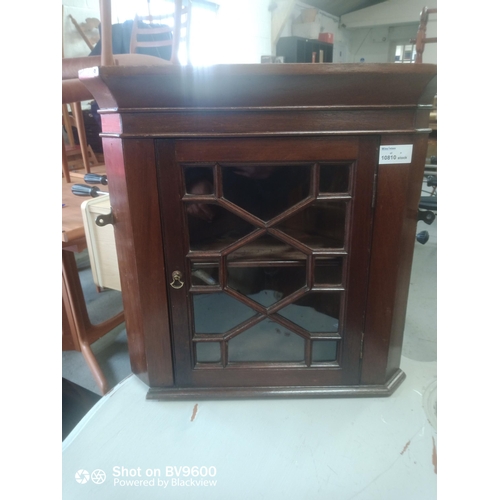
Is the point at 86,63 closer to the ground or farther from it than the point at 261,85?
farther from it

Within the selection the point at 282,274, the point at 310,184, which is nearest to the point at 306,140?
the point at 310,184

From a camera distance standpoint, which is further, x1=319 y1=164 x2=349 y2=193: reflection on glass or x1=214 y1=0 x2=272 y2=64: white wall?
x1=214 y1=0 x2=272 y2=64: white wall

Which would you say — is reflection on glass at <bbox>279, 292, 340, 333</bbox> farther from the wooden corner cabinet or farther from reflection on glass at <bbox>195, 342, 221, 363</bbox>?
reflection on glass at <bbox>195, 342, 221, 363</bbox>

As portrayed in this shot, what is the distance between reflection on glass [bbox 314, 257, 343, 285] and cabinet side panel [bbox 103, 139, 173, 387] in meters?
0.28

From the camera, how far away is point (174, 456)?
0.63 metres

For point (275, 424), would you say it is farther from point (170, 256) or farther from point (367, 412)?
point (170, 256)

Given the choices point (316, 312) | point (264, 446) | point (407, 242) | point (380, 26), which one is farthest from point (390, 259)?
point (380, 26)

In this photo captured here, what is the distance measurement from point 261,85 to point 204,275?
1.08 ft

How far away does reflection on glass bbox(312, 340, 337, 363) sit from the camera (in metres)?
0.72

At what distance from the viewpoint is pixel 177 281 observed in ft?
2.16

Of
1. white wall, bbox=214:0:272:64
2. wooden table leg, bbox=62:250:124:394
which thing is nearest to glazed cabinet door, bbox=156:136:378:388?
wooden table leg, bbox=62:250:124:394

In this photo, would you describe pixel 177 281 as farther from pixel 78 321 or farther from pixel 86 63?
pixel 86 63

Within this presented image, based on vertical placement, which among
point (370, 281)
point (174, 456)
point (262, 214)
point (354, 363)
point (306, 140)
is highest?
point (306, 140)

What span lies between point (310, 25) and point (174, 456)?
5.89m
